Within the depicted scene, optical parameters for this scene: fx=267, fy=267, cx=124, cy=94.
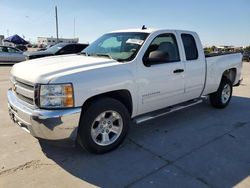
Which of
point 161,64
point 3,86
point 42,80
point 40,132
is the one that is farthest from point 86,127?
point 3,86

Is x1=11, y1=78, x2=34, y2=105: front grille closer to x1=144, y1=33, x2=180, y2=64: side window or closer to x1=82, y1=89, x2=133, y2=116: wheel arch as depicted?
x1=82, y1=89, x2=133, y2=116: wheel arch

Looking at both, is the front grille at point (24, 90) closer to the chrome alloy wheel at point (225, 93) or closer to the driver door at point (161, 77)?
the driver door at point (161, 77)

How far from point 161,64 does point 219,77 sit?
88.8 inches

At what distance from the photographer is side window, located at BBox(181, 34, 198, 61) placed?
5230mm

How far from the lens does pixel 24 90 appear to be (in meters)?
3.70

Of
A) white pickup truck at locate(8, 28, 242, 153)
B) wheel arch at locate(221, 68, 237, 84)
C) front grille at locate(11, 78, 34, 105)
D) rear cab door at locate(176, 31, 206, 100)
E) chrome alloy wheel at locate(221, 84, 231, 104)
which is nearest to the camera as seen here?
white pickup truck at locate(8, 28, 242, 153)

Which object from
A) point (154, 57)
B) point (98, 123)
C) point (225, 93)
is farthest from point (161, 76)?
point (225, 93)

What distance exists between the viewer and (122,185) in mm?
3188

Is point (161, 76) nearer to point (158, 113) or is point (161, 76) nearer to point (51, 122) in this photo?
point (158, 113)

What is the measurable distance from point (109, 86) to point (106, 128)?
2.20 ft

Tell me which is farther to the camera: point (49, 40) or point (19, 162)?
point (49, 40)

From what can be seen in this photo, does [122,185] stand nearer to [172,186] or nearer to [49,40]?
[172,186]

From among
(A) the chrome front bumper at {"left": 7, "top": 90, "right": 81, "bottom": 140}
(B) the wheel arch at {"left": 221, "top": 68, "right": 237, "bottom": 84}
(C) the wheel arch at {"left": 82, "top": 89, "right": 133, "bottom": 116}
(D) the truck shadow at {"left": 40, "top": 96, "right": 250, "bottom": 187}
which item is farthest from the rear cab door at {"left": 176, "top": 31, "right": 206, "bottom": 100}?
(A) the chrome front bumper at {"left": 7, "top": 90, "right": 81, "bottom": 140}

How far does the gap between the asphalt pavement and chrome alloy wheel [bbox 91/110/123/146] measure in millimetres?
213
